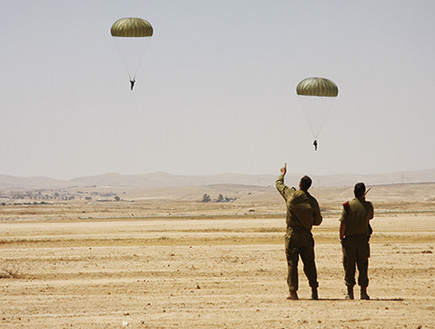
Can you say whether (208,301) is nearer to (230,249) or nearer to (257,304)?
(257,304)

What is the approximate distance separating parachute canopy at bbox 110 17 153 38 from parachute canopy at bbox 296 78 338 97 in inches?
324

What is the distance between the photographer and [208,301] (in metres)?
11.1

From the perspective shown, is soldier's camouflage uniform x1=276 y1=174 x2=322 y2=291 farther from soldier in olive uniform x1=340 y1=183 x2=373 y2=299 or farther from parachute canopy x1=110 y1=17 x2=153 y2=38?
parachute canopy x1=110 y1=17 x2=153 y2=38

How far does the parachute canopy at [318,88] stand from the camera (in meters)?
26.5

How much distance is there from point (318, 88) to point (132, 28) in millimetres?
9588

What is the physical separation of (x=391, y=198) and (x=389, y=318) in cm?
12029

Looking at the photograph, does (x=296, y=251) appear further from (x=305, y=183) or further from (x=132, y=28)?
(x=132, y=28)

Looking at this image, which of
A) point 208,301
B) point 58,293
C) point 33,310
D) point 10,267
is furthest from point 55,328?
point 10,267

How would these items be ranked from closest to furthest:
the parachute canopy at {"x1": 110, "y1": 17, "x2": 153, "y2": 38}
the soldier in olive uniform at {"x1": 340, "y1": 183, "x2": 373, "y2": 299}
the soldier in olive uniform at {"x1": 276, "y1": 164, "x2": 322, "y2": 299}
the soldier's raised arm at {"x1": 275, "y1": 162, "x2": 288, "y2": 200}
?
the soldier in olive uniform at {"x1": 276, "y1": 164, "x2": 322, "y2": 299}
the soldier in olive uniform at {"x1": 340, "y1": 183, "x2": 373, "y2": 299}
the soldier's raised arm at {"x1": 275, "y1": 162, "x2": 288, "y2": 200}
the parachute canopy at {"x1": 110, "y1": 17, "x2": 153, "y2": 38}

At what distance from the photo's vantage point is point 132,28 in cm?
3070

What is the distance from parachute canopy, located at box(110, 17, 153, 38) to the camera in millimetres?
30688

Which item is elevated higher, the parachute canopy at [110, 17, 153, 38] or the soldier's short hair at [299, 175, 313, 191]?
the parachute canopy at [110, 17, 153, 38]

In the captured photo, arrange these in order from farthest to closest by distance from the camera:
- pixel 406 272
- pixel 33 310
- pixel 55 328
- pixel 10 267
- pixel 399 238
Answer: pixel 399 238
pixel 10 267
pixel 406 272
pixel 33 310
pixel 55 328

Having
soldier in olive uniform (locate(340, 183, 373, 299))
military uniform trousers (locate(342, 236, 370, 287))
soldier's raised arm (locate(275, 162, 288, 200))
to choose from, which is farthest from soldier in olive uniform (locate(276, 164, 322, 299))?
military uniform trousers (locate(342, 236, 370, 287))
